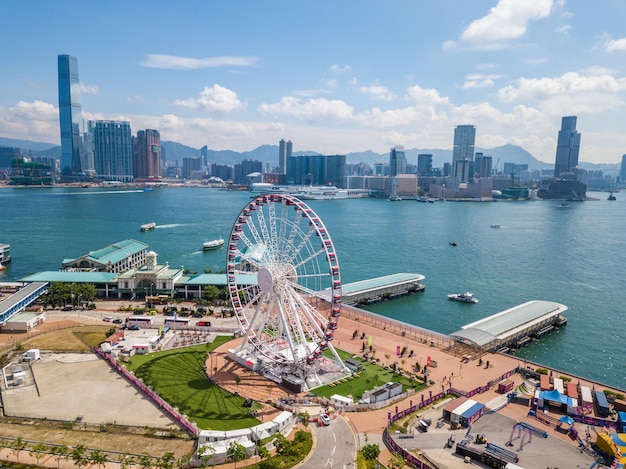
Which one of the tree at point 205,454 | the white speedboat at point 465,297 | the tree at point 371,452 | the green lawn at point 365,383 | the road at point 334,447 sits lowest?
the white speedboat at point 465,297

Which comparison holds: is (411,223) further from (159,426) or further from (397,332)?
(159,426)

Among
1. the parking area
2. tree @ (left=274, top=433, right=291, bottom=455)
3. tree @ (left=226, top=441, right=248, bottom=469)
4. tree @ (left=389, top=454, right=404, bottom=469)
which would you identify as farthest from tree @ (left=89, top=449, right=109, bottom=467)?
tree @ (left=389, top=454, right=404, bottom=469)

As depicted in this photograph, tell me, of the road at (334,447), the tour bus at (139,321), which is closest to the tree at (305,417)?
the road at (334,447)

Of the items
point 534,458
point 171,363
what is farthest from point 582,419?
point 171,363

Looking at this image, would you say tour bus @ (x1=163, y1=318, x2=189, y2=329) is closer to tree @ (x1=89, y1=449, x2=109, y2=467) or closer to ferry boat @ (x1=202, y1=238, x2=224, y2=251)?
tree @ (x1=89, y1=449, x2=109, y2=467)

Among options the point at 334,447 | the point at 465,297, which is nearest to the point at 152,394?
the point at 334,447

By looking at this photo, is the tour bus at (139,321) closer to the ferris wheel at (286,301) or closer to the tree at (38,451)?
the ferris wheel at (286,301)
